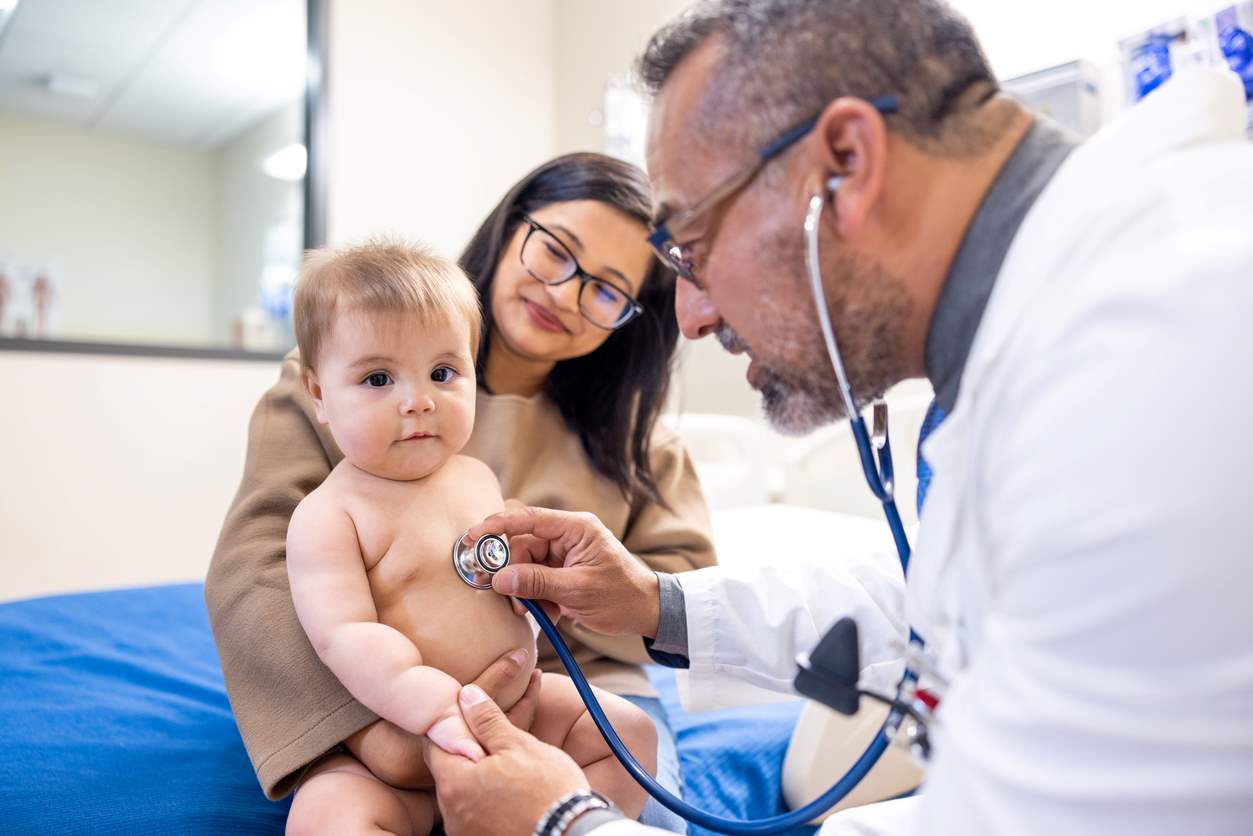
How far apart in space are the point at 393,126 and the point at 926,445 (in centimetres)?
364

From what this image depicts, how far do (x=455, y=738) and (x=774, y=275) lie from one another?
23.5 inches

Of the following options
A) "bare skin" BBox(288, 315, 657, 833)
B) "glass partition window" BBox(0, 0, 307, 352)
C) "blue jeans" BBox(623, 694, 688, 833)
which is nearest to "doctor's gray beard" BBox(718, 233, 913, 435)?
"bare skin" BBox(288, 315, 657, 833)

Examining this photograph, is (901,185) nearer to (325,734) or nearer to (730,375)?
(325,734)

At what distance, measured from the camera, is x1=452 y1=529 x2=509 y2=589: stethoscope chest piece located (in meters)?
1.08

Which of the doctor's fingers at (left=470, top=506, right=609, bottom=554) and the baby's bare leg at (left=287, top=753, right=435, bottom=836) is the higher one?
the doctor's fingers at (left=470, top=506, right=609, bottom=554)

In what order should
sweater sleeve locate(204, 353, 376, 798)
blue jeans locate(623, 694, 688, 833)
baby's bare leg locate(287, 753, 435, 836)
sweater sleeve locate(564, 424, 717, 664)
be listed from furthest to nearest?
sweater sleeve locate(564, 424, 717, 664)
blue jeans locate(623, 694, 688, 833)
sweater sleeve locate(204, 353, 376, 798)
baby's bare leg locate(287, 753, 435, 836)

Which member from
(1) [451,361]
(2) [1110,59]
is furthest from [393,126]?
(1) [451,361]

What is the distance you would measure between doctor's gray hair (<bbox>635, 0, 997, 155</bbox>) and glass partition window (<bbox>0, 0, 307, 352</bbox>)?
274 centimetres

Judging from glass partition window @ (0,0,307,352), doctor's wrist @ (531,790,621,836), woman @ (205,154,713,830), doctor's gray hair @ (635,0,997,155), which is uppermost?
glass partition window @ (0,0,307,352)

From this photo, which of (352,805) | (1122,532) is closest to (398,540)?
(352,805)

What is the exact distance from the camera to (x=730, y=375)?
3145mm

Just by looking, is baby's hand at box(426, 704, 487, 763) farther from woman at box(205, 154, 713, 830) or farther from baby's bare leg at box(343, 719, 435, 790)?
woman at box(205, 154, 713, 830)

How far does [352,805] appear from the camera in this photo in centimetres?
95

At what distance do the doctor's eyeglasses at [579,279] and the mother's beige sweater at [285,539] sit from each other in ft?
0.66
